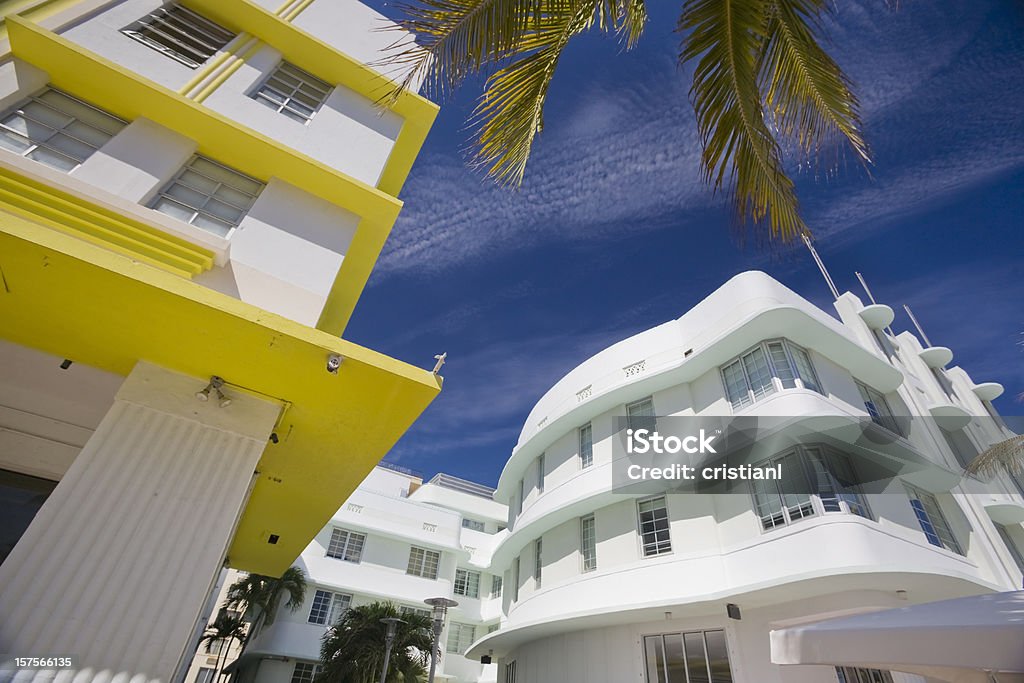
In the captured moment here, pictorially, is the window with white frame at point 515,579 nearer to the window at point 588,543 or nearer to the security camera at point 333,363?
the window at point 588,543

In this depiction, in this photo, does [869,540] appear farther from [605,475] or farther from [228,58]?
[228,58]

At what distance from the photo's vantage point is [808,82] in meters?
4.17

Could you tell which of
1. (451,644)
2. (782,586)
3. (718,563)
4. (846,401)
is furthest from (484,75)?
(451,644)

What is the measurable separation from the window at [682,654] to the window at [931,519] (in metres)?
6.18

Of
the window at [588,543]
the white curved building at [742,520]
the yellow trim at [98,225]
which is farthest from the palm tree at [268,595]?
the yellow trim at [98,225]

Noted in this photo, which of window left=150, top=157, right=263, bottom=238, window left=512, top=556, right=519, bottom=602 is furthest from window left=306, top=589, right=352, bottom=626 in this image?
window left=150, top=157, right=263, bottom=238

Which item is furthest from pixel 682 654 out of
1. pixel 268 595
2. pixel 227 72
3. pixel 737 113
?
pixel 268 595

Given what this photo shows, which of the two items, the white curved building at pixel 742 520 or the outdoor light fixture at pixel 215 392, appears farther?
the white curved building at pixel 742 520

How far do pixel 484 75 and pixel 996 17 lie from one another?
4.13 metres

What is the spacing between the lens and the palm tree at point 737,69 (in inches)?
161

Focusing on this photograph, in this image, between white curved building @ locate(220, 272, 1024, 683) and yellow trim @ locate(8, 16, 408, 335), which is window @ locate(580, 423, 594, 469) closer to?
white curved building @ locate(220, 272, 1024, 683)

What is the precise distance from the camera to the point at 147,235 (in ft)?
16.5

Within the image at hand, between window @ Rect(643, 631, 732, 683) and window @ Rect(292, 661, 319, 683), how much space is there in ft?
51.9

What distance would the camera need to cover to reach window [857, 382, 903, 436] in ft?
48.4
